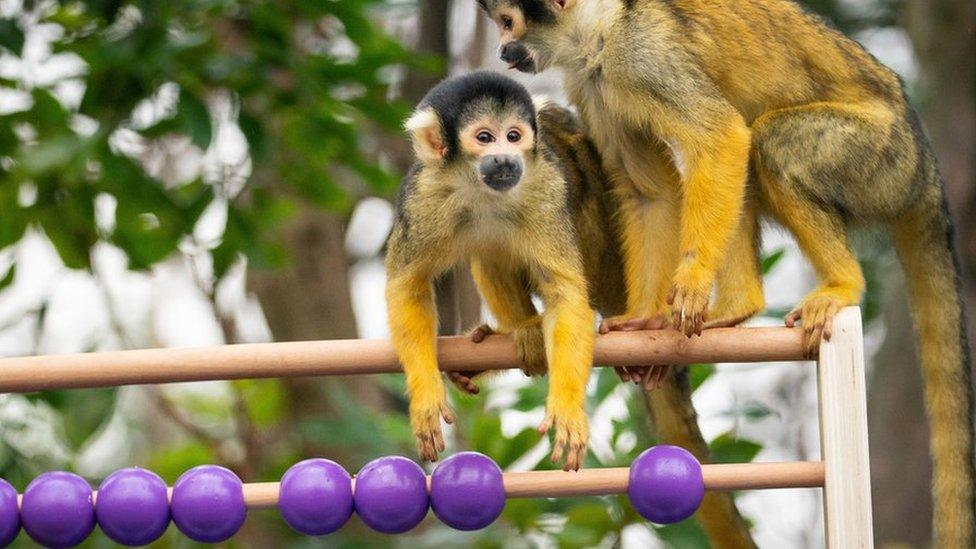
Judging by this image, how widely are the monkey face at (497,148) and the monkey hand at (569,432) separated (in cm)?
60

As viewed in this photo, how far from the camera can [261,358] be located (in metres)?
2.50

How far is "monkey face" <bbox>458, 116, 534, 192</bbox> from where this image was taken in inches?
115

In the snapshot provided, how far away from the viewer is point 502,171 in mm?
2912

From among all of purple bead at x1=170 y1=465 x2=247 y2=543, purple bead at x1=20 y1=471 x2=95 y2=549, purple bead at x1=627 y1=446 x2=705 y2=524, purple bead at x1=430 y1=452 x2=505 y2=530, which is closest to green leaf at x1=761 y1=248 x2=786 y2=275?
purple bead at x1=627 y1=446 x2=705 y2=524

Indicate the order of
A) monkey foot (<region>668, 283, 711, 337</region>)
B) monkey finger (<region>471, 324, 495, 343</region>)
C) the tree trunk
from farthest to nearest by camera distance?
1. the tree trunk
2. monkey finger (<region>471, 324, 495, 343</region>)
3. monkey foot (<region>668, 283, 711, 337</region>)

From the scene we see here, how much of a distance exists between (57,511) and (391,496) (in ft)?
2.20

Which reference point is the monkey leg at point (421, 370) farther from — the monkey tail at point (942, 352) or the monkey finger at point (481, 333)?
the monkey tail at point (942, 352)

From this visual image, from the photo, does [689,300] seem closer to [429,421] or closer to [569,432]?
[569,432]

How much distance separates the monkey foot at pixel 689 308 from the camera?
8.90 ft

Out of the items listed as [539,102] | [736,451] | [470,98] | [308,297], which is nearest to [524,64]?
[539,102]

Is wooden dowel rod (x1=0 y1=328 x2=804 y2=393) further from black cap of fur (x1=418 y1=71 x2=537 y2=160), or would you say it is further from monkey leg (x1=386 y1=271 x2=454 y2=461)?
black cap of fur (x1=418 y1=71 x2=537 y2=160)

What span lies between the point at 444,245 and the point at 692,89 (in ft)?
2.35

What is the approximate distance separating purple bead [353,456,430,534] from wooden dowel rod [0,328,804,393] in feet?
0.70

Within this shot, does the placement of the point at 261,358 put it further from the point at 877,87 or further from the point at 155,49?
the point at 877,87
